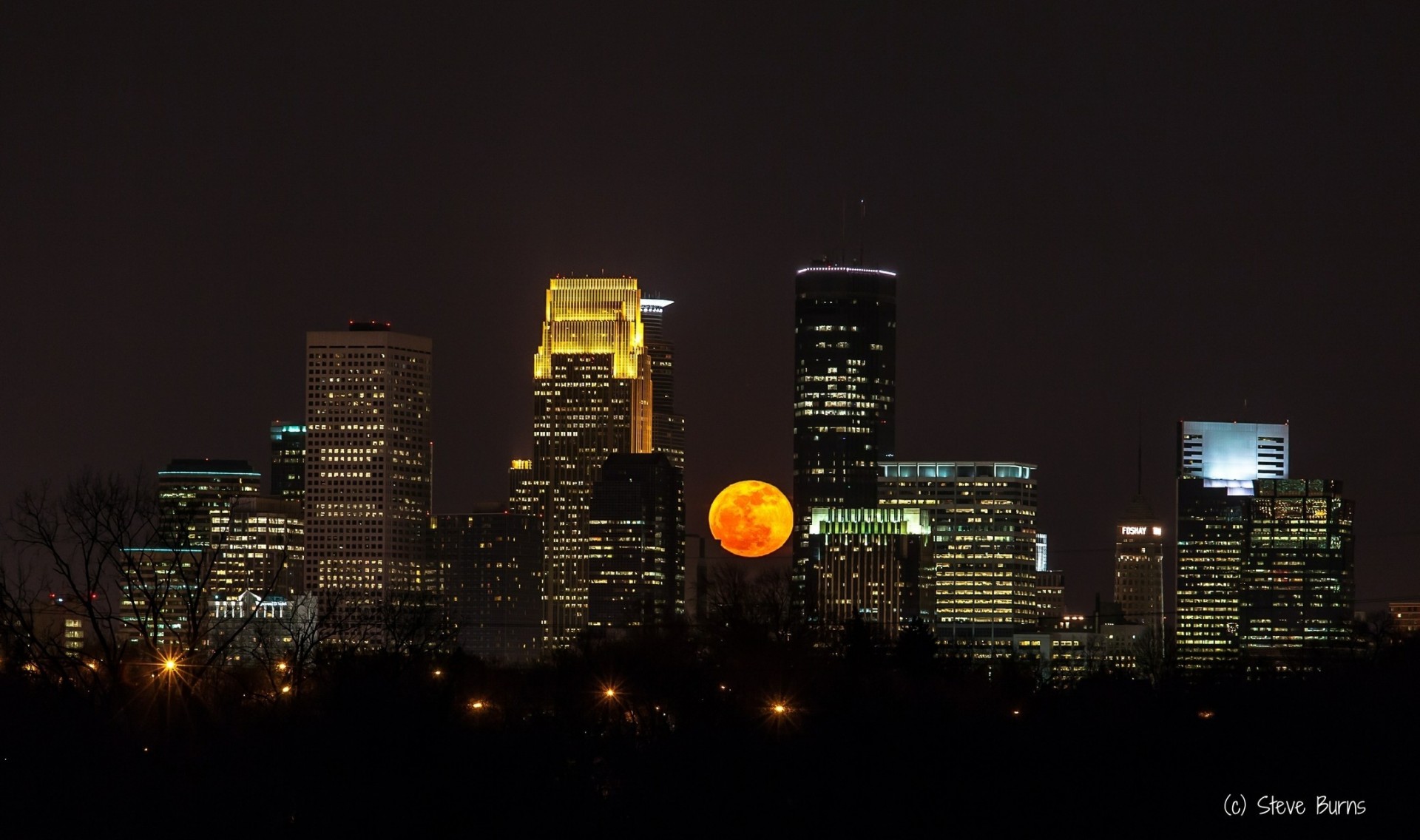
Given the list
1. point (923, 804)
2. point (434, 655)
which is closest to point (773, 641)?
point (434, 655)

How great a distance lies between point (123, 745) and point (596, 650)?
5823 cm

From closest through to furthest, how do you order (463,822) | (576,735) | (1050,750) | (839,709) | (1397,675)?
(463,822) → (576,735) → (1050,750) → (839,709) → (1397,675)

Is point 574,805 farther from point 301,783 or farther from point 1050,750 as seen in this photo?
point 1050,750

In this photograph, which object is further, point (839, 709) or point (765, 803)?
point (839, 709)

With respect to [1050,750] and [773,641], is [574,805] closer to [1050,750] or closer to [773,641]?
[1050,750]

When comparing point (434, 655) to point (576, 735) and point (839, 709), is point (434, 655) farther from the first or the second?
point (576, 735)

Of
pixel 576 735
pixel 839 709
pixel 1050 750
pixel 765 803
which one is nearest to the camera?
pixel 765 803

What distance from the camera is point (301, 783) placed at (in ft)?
196

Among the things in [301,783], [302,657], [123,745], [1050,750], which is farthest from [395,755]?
[1050,750]

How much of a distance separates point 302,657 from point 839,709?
68.9 feet

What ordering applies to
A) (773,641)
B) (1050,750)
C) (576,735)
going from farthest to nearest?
(773,641) → (1050,750) → (576,735)

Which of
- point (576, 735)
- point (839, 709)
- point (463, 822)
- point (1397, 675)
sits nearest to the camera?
point (463, 822)

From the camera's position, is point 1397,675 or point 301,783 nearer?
point 301,783

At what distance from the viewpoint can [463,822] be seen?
5909 centimetres
